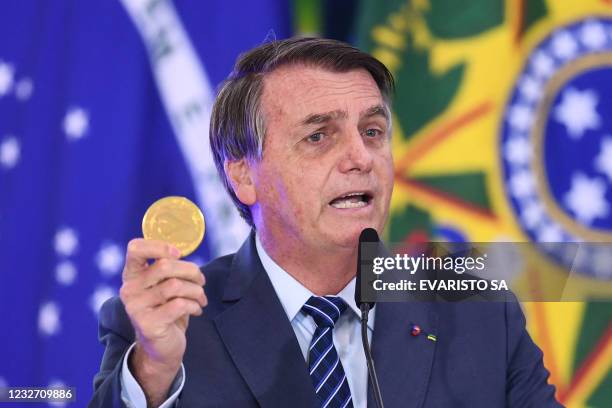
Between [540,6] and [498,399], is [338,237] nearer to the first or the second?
[498,399]

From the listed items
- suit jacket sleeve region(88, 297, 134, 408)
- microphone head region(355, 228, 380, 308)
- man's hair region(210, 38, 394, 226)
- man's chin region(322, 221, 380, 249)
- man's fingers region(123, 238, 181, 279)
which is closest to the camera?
man's fingers region(123, 238, 181, 279)

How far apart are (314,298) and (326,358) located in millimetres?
181

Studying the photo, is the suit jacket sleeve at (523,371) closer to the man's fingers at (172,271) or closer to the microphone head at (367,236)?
the microphone head at (367,236)

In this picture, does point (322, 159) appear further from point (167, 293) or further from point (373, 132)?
point (167, 293)

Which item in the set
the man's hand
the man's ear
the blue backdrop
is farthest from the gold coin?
the blue backdrop

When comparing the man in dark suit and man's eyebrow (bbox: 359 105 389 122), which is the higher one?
man's eyebrow (bbox: 359 105 389 122)

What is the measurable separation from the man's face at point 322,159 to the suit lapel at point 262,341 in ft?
0.50

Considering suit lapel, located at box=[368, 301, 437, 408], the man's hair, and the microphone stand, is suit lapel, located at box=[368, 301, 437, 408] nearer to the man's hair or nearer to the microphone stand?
the microphone stand

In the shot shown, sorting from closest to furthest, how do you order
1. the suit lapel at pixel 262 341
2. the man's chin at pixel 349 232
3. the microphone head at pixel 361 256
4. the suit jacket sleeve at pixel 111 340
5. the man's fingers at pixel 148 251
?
the man's fingers at pixel 148 251, the microphone head at pixel 361 256, the suit jacket sleeve at pixel 111 340, the suit lapel at pixel 262 341, the man's chin at pixel 349 232

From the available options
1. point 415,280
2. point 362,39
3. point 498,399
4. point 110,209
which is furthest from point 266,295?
point 362,39

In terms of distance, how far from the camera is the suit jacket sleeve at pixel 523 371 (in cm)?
202

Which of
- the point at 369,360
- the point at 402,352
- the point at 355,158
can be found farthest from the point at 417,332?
the point at 369,360

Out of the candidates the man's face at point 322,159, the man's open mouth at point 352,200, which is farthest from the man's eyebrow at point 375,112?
the man's open mouth at point 352,200

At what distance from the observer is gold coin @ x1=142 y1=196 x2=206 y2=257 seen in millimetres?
1562
